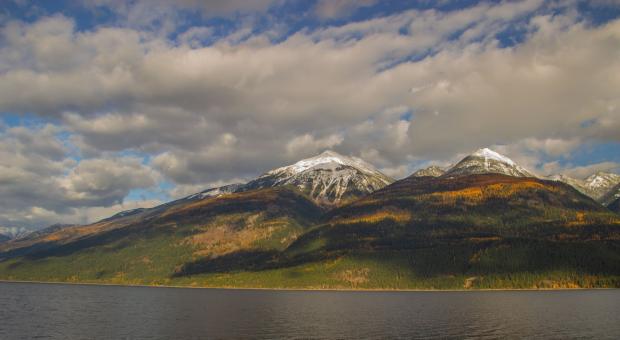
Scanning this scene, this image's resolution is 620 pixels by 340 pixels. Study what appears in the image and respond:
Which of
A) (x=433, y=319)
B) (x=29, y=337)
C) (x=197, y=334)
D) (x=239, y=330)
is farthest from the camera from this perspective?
(x=433, y=319)

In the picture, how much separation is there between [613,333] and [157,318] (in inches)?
5866

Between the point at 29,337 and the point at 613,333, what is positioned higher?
the point at 29,337

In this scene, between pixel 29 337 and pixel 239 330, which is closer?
pixel 29 337

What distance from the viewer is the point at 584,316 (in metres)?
185

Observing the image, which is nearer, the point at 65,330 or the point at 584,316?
the point at 65,330

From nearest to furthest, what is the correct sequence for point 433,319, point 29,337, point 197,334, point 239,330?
point 29,337, point 197,334, point 239,330, point 433,319

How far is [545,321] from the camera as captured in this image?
6796 inches

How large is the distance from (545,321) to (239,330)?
103680 millimetres

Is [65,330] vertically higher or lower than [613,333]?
higher

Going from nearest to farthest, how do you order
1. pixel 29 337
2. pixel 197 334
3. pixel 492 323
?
pixel 29 337, pixel 197 334, pixel 492 323

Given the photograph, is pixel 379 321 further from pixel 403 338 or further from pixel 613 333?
pixel 613 333

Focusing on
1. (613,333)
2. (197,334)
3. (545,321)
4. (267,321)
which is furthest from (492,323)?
(197,334)

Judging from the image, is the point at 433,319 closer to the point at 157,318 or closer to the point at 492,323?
the point at 492,323

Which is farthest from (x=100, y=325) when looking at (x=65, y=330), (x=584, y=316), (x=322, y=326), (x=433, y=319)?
(x=584, y=316)
